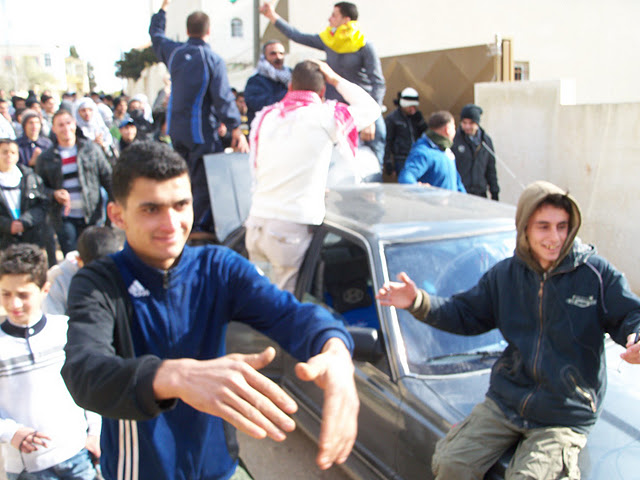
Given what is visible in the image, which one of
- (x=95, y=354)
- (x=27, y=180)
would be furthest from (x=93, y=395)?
(x=27, y=180)

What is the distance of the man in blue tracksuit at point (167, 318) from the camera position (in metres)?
1.40

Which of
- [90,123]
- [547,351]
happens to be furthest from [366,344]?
[90,123]

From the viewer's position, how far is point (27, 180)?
5.48 meters

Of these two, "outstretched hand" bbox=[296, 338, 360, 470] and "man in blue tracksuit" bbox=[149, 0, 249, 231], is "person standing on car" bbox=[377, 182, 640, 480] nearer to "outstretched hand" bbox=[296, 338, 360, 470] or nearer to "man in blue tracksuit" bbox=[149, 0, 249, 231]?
"outstretched hand" bbox=[296, 338, 360, 470]

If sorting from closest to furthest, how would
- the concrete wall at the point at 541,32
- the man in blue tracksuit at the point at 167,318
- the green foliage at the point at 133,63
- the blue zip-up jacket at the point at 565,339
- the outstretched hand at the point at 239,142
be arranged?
the man in blue tracksuit at the point at 167,318 < the blue zip-up jacket at the point at 565,339 < the outstretched hand at the point at 239,142 < the concrete wall at the point at 541,32 < the green foliage at the point at 133,63

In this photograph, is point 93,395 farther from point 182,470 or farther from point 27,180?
point 27,180

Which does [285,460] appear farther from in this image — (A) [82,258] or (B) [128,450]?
(B) [128,450]

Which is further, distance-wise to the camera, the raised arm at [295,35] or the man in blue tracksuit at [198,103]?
the raised arm at [295,35]

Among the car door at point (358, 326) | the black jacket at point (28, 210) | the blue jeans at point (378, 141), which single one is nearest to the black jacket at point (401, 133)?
the blue jeans at point (378, 141)

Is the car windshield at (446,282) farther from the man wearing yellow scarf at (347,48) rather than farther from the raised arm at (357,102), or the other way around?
the man wearing yellow scarf at (347,48)

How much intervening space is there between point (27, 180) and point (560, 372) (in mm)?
4831

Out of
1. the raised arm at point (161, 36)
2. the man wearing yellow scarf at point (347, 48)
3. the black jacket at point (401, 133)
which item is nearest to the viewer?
the raised arm at point (161, 36)

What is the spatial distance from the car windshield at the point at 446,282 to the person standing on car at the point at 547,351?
16.4 inches

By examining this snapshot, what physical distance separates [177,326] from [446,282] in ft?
6.05
